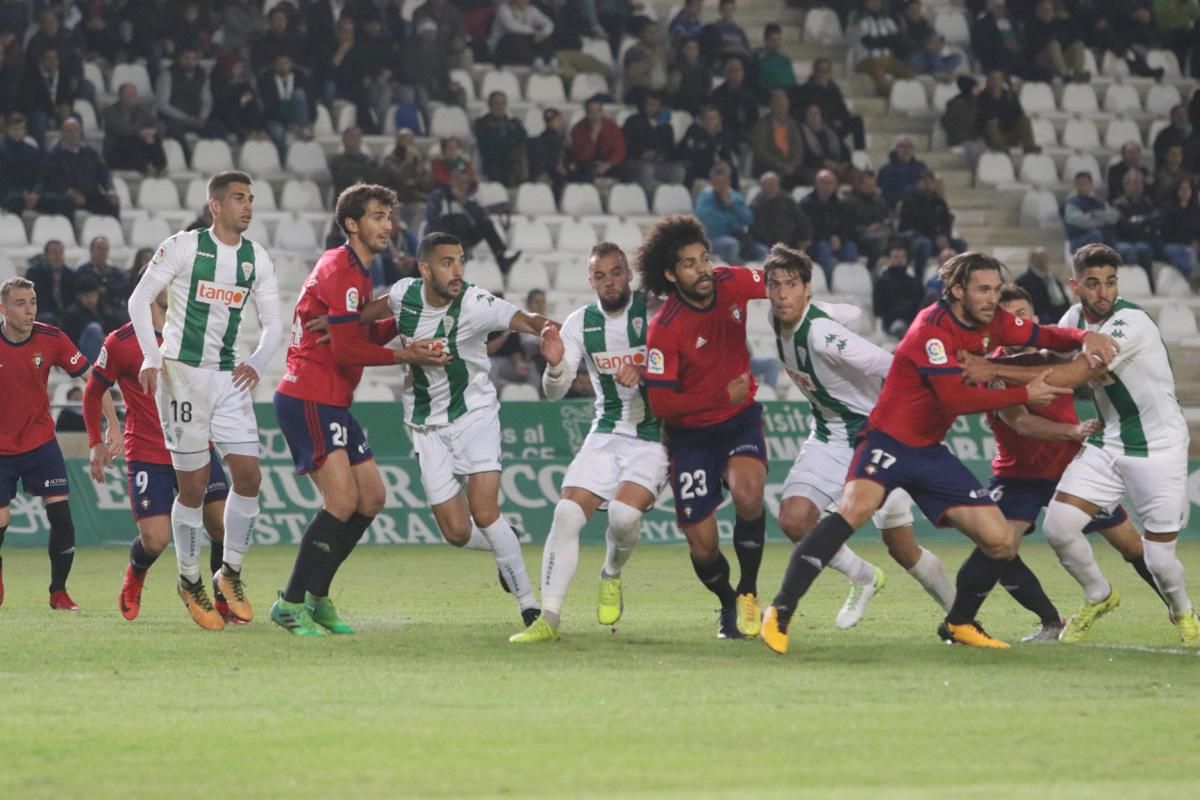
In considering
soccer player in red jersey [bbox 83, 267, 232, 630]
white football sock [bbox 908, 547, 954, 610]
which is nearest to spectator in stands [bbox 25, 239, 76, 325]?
soccer player in red jersey [bbox 83, 267, 232, 630]

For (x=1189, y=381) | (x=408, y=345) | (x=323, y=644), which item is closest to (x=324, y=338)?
(x=408, y=345)

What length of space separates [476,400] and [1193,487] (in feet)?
38.0

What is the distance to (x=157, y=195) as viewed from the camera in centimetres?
2212

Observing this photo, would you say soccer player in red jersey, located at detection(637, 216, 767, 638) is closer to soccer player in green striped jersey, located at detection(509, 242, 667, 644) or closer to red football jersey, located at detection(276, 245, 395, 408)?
soccer player in green striped jersey, located at detection(509, 242, 667, 644)

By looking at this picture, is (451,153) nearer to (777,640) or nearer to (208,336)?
(208,336)

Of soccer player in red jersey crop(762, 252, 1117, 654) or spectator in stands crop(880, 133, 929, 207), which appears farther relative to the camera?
spectator in stands crop(880, 133, 929, 207)

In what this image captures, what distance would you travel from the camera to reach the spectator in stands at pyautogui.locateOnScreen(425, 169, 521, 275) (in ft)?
71.3

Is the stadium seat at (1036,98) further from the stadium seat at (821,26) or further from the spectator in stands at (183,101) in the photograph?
the spectator in stands at (183,101)

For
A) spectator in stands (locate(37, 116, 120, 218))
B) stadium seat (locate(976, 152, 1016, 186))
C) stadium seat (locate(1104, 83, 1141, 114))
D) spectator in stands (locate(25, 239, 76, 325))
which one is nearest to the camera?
spectator in stands (locate(25, 239, 76, 325))

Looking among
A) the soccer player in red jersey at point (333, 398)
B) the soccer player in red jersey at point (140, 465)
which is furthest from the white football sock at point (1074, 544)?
the soccer player in red jersey at point (140, 465)

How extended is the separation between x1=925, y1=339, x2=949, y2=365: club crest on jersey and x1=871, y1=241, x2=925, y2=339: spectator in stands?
1334 centimetres

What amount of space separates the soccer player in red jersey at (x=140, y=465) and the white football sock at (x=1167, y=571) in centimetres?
549

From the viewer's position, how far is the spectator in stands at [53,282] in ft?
63.0

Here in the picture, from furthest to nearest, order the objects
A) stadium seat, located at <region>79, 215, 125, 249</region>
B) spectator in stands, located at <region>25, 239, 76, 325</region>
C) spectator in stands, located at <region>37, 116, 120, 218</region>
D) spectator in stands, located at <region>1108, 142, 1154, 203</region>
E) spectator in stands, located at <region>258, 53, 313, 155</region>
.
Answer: spectator in stands, located at <region>1108, 142, 1154, 203</region> < spectator in stands, located at <region>258, 53, 313, 155</region> < spectator in stands, located at <region>37, 116, 120, 218</region> < stadium seat, located at <region>79, 215, 125, 249</region> < spectator in stands, located at <region>25, 239, 76, 325</region>
